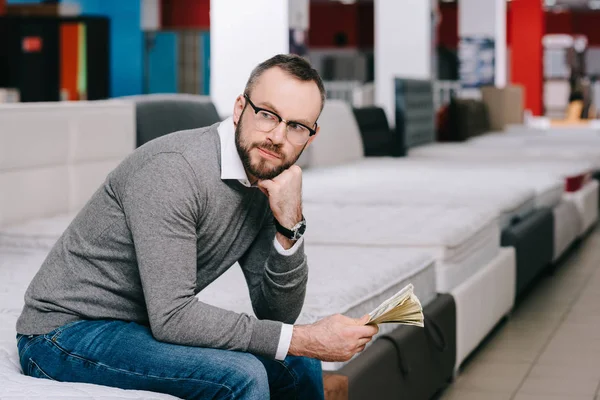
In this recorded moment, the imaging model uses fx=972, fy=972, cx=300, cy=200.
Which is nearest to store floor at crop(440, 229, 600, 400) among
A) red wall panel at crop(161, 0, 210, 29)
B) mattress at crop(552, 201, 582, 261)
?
mattress at crop(552, 201, 582, 261)

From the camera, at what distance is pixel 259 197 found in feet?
6.38

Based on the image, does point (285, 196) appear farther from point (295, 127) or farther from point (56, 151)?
point (56, 151)

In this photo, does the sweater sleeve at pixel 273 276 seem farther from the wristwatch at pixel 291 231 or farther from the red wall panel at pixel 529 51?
the red wall panel at pixel 529 51

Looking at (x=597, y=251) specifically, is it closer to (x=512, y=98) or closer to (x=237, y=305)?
(x=237, y=305)

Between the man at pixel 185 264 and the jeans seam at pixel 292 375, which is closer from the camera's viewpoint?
the man at pixel 185 264

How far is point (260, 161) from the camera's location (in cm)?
184

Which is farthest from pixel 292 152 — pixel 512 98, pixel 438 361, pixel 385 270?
pixel 512 98

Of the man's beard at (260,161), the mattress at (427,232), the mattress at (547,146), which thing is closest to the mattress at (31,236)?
the mattress at (427,232)

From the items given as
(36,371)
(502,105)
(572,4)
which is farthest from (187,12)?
(36,371)

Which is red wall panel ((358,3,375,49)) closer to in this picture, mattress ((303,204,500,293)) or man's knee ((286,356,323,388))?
mattress ((303,204,500,293))

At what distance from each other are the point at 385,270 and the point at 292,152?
1163 mm

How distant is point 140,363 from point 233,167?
1.30 ft

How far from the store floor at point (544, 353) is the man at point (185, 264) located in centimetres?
151

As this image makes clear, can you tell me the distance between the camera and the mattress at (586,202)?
20.7 ft
